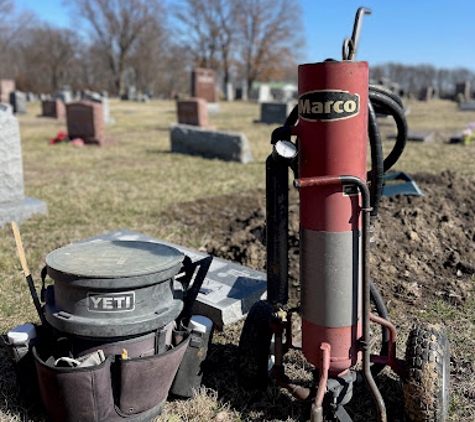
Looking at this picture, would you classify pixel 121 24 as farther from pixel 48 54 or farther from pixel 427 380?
pixel 427 380

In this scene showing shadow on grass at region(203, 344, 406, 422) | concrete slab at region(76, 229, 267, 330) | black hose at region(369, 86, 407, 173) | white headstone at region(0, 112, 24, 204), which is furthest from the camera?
white headstone at region(0, 112, 24, 204)

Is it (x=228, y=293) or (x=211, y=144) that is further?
(x=211, y=144)

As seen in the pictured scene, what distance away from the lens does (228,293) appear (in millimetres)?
3443

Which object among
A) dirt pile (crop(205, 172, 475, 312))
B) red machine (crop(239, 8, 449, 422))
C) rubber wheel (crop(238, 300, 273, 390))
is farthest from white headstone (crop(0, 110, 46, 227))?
red machine (crop(239, 8, 449, 422))

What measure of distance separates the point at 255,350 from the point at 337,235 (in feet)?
2.61

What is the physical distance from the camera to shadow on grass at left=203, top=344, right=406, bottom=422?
8.09 feet

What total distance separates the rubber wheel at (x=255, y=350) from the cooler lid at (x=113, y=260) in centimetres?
52

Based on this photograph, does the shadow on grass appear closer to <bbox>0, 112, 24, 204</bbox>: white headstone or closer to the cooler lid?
the cooler lid

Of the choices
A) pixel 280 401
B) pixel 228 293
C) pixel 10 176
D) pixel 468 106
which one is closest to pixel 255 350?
pixel 280 401

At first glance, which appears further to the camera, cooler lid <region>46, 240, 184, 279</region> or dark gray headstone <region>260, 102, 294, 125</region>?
dark gray headstone <region>260, 102, 294, 125</region>

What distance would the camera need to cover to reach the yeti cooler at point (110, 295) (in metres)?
2.12

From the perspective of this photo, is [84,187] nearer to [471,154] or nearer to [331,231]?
[331,231]

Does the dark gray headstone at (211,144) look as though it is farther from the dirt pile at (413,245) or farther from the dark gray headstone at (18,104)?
the dark gray headstone at (18,104)

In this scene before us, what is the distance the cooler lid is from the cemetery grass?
0.76 metres
